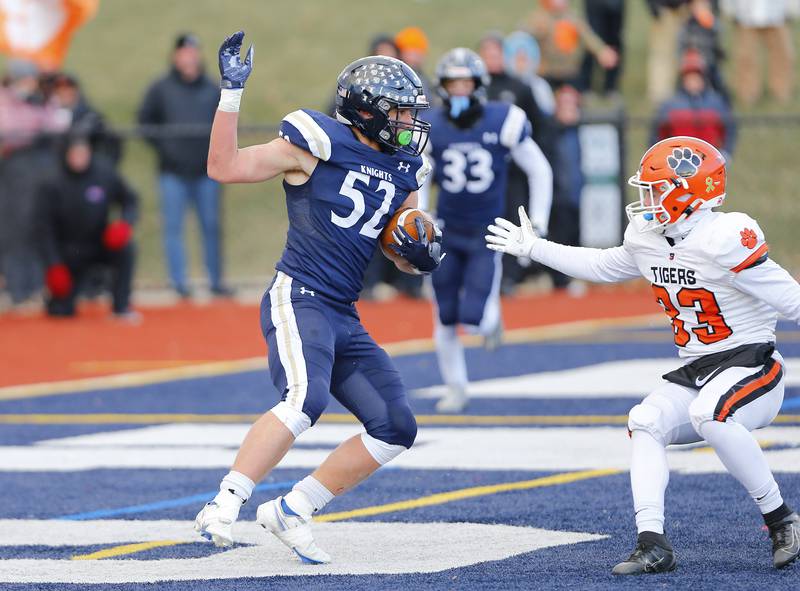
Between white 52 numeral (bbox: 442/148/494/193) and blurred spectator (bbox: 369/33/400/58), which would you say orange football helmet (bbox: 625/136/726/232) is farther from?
blurred spectator (bbox: 369/33/400/58)

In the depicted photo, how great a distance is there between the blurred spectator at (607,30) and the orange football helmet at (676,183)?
50.1 ft

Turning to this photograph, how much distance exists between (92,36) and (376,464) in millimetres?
28990

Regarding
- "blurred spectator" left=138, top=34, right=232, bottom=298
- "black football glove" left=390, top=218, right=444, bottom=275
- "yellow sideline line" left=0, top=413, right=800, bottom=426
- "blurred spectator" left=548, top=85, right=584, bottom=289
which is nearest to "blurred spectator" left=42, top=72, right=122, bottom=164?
"blurred spectator" left=138, top=34, right=232, bottom=298

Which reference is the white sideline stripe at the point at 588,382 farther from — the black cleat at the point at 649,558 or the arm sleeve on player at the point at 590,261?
the black cleat at the point at 649,558

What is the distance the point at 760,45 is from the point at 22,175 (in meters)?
10.7

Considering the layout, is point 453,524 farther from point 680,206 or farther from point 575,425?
point 575,425

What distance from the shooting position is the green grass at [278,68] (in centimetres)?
2109

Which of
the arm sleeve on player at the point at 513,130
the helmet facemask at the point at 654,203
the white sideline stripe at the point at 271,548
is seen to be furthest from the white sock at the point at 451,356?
the helmet facemask at the point at 654,203

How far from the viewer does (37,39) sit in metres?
16.8

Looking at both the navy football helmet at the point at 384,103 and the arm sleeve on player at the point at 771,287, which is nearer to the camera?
the arm sleeve on player at the point at 771,287

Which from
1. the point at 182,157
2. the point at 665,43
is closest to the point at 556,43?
the point at 665,43

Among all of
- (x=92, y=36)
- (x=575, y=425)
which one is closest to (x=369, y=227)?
(x=575, y=425)

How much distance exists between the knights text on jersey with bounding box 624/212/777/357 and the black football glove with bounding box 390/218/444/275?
753 mm

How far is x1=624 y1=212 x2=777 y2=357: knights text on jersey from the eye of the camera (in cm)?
570
